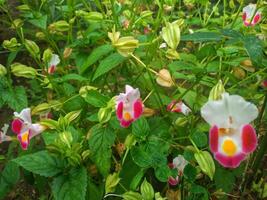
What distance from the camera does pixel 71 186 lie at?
914 millimetres

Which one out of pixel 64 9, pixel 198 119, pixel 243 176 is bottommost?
pixel 243 176

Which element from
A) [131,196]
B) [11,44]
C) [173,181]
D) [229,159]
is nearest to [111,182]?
[131,196]

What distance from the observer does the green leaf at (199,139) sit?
0.91 metres

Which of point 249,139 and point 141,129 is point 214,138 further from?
point 141,129

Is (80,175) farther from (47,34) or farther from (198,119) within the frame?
(47,34)

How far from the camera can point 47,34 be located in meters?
1.24

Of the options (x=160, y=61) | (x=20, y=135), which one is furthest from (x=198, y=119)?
(x=20, y=135)

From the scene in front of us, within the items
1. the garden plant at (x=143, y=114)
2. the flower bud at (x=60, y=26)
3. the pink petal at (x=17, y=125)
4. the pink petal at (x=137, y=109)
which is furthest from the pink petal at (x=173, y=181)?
the flower bud at (x=60, y=26)

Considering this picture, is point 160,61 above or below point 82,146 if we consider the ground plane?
above

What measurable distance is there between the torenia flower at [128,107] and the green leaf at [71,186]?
0.16m

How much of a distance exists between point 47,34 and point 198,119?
0.48m

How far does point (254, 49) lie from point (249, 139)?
0.53 feet

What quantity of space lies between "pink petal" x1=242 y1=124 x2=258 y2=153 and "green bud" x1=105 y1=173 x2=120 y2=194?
33 centimetres

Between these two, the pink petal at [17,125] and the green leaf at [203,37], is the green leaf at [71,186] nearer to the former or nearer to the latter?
the pink petal at [17,125]
